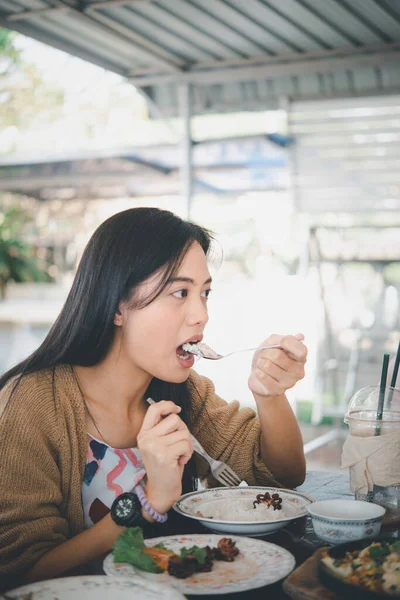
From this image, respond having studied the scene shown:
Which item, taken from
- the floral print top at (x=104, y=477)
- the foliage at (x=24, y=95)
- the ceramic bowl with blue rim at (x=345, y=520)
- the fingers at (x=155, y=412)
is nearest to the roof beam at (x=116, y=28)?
the floral print top at (x=104, y=477)

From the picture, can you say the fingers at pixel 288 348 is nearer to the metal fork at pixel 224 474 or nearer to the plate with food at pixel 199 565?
the metal fork at pixel 224 474

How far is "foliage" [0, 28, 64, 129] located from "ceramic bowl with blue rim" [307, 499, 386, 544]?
12350mm

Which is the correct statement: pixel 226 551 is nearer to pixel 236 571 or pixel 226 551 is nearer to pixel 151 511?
pixel 236 571

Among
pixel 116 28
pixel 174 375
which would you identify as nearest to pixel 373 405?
pixel 174 375

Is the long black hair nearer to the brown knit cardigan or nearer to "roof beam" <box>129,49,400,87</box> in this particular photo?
the brown knit cardigan

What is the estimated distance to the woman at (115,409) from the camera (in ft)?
4.69

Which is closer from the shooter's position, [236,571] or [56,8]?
[236,571]

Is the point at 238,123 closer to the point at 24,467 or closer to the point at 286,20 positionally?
the point at 286,20

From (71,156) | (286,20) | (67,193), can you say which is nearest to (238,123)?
(67,193)

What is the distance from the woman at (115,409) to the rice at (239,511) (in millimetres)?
135

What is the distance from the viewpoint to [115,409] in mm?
1830

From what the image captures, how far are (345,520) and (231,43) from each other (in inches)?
148

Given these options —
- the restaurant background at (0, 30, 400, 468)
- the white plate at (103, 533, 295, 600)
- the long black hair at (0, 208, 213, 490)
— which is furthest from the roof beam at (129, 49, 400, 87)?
the white plate at (103, 533, 295, 600)

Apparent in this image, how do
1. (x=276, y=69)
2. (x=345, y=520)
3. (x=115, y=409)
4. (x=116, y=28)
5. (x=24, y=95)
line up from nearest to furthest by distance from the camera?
1. (x=345, y=520)
2. (x=115, y=409)
3. (x=116, y=28)
4. (x=276, y=69)
5. (x=24, y=95)
